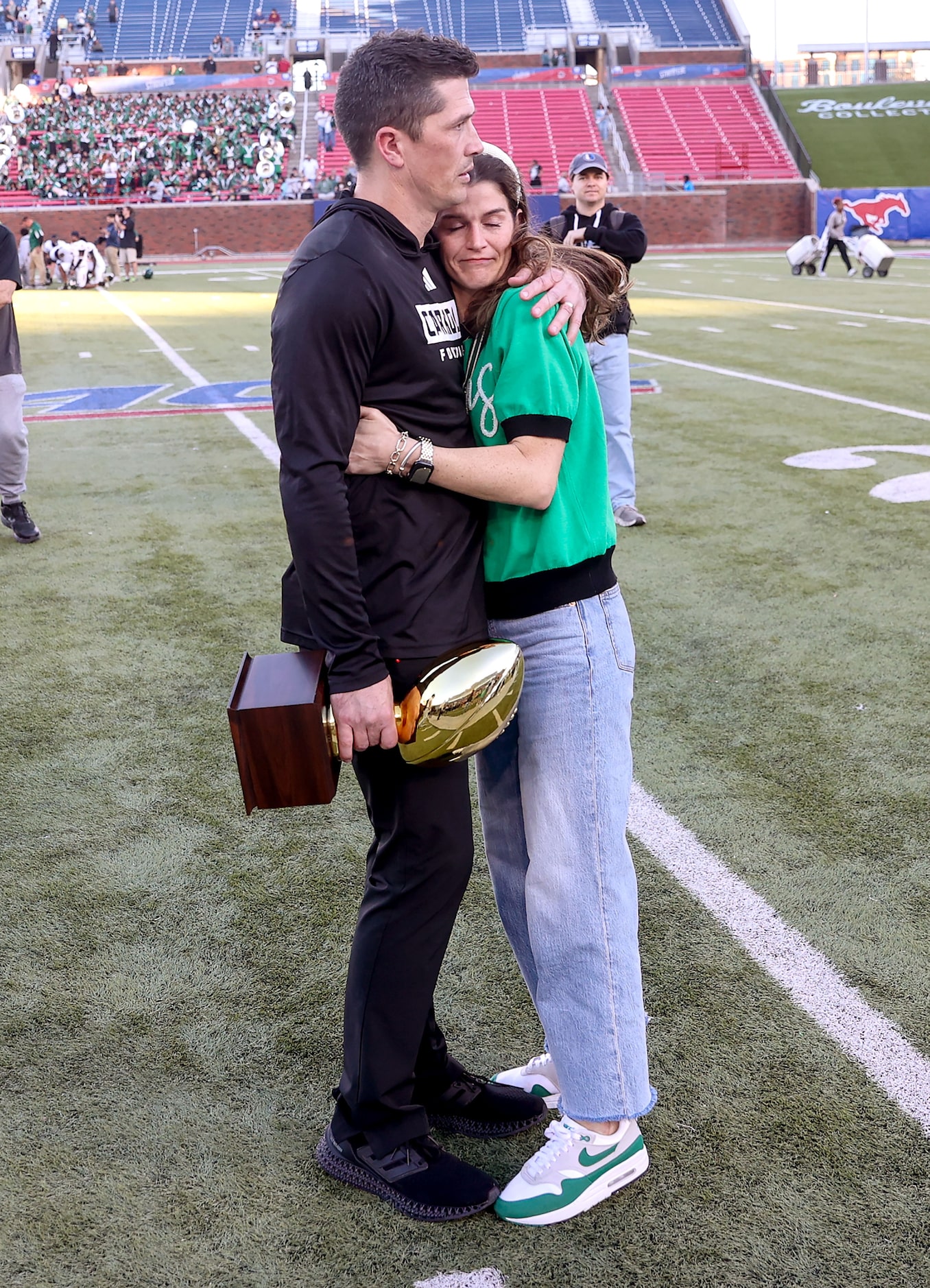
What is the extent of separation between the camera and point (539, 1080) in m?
2.70

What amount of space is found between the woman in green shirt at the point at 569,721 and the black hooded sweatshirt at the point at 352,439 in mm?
73

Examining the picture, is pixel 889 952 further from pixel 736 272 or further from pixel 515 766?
pixel 736 272

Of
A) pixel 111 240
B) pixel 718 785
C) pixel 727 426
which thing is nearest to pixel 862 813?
pixel 718 785

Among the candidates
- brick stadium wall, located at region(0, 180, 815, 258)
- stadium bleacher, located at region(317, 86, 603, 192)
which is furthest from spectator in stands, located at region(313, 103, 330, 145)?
brick stadium wall, located at region(0, 180, 815, 258)

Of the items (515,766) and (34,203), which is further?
(34,203)

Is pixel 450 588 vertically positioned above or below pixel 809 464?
above

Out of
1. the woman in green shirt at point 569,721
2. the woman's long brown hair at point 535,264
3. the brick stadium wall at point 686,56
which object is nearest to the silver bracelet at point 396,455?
the woman in green shirt at point 569,721

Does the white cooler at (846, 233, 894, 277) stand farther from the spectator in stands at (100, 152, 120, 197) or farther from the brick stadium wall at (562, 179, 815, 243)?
the spectator in stands at (100, 152, 120, 197)

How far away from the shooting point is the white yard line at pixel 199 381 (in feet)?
33.1

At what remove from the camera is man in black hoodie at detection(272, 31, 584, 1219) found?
2.02 meters

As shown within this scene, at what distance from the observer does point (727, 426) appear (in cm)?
1033

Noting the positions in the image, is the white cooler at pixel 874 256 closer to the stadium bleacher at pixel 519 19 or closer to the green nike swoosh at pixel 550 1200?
the green nike swoosh at pixel 550 1200

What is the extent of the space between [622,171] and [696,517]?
42.7 m

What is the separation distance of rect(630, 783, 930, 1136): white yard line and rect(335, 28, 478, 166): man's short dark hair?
2.03 m
